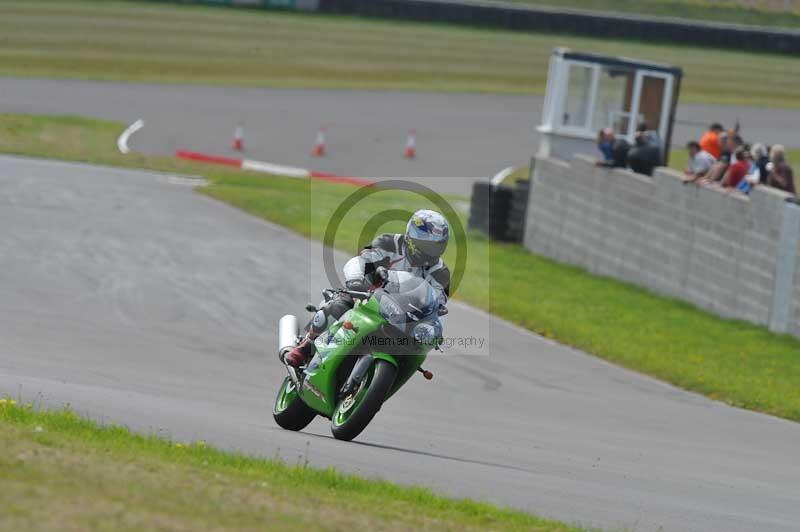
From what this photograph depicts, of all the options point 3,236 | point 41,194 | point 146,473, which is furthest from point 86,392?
point 41,194

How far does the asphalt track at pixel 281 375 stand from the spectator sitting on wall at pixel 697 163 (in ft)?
13.0

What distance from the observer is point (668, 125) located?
84.6ft

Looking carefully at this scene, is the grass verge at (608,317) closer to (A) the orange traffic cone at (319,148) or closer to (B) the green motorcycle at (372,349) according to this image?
(B) the green motorcycle at (372,349)

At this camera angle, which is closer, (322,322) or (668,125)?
(322,322)

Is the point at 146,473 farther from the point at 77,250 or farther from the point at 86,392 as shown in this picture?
the point at 77,250

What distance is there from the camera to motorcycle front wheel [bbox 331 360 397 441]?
930 cm

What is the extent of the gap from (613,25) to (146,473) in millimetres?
45533

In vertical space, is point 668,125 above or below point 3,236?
above

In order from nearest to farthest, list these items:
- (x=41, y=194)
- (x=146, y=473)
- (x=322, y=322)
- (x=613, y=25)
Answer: (x=146, y=473), (x=322, y=322), (x=41, y=194), (x=613, y=25)

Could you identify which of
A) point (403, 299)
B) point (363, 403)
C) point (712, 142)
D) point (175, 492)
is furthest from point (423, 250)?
point (712, 142)

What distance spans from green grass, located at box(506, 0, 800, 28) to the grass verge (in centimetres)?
2773

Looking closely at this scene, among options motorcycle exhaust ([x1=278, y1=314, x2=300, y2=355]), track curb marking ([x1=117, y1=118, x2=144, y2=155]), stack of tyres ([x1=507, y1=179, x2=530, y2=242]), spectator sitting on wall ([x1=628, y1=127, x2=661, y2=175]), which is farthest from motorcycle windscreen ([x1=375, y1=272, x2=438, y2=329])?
track curb marking ([x1=117, y1=118, x2=144, y2=155])

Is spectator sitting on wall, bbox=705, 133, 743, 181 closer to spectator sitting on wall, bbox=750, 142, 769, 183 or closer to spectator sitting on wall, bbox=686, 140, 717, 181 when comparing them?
spectator sitting on wall, bbox=686, 140, 717, 181

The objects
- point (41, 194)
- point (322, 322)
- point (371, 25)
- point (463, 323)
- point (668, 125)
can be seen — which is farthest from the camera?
point (371, 25)
